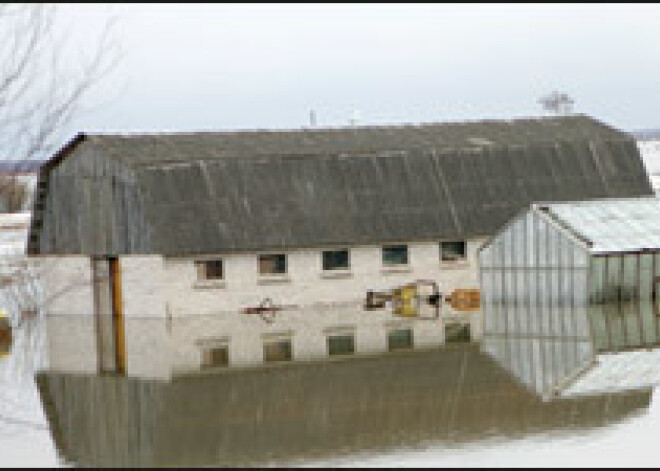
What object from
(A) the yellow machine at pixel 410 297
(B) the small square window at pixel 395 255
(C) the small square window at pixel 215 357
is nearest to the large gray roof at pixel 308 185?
(B) the small square window at pixel 395 255

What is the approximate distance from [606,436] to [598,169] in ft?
94.4

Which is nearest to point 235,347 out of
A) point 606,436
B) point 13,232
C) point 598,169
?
point 606,436

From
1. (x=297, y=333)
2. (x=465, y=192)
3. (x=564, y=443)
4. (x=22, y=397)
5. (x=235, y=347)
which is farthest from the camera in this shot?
(x=465, y=192)

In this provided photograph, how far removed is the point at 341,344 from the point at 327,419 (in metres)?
11.4

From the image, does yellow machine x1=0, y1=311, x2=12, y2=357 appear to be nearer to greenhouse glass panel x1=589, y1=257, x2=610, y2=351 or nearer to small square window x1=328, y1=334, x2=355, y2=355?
small square window x1=328, y1=334, x2=355, y2=355

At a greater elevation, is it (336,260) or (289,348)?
(336,260)

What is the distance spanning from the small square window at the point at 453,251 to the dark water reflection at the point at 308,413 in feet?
48.0

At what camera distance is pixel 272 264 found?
4303 centimetres

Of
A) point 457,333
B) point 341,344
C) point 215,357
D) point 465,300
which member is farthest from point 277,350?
point 465,300

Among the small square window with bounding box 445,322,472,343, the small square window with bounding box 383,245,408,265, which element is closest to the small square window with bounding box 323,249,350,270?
the small square window with bounding box 383,245,408,265

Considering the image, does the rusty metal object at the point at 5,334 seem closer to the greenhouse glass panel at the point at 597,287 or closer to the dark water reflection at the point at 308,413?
the dark water reflection at the point at 308,413

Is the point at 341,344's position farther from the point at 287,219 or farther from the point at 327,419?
the point at 327,419

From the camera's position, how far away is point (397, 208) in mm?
44781

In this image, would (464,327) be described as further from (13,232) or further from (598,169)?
(13,232)
